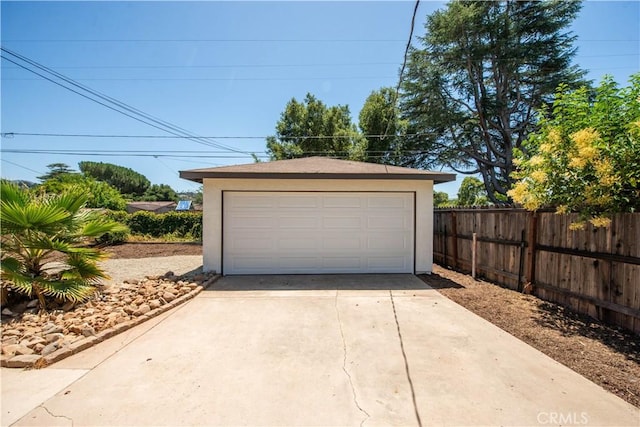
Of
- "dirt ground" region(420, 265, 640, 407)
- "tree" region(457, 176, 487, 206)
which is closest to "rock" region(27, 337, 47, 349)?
"dirt ground" region(420, 265, 640, 407)

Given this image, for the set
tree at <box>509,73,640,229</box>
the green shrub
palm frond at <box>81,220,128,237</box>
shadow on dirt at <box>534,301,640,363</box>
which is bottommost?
shadow on dirt at <box>534,301,640,363</box>

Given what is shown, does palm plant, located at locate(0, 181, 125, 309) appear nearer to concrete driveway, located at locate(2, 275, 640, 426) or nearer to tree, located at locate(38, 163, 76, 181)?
concrete driveway, located at locate(2, 275, 640, 426)

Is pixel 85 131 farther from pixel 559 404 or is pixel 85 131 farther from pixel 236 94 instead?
pixel 559 404

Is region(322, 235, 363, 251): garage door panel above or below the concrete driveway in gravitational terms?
above

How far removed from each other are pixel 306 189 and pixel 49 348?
4.98 meters

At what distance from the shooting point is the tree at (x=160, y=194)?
166 ft

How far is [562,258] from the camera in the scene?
451 cm

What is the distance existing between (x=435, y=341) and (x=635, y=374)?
1.75m

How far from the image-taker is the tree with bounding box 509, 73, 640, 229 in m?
3.47

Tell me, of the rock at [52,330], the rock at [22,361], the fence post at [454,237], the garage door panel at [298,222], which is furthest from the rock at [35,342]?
the fence post at [454,237]

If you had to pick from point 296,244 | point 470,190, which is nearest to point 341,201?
point 296,244

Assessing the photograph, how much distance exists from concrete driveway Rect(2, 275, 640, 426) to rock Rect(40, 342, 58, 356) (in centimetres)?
26

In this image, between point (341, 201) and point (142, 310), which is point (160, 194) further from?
point (142, 310)

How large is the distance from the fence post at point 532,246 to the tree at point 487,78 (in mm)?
11816
